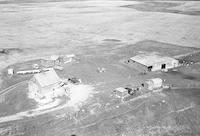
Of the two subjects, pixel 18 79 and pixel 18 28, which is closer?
pixel 18 79

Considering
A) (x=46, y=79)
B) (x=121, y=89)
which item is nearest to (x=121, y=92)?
(x=121, y=89)

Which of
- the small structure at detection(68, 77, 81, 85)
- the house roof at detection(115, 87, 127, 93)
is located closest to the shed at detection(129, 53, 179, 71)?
the house roof at detection(115, 87, 127, 93)

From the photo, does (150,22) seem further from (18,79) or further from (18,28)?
(18,79)

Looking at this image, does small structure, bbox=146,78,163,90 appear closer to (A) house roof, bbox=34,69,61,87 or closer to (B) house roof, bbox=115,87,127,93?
(B) house roof, bbox=115,87,127,93

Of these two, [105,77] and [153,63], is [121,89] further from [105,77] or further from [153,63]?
[153,63]

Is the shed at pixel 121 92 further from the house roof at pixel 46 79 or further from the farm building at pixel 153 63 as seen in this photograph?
the farm building at pixel 153 63

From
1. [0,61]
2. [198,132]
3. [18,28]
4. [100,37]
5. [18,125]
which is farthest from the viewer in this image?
[18,28]

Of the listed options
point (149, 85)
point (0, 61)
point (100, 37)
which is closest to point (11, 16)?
point (100, 37)
